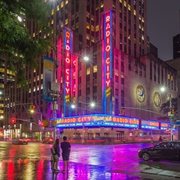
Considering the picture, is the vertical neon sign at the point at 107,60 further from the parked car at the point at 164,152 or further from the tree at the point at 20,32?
the tree at the point at 20,32

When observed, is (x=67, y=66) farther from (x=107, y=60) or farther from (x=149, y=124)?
(x=149, y=124)

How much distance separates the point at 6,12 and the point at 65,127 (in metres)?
70.9

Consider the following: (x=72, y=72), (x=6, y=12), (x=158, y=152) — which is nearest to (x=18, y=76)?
(x=6, y=12)

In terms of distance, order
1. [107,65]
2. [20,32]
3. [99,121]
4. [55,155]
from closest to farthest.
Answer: [20,32]
[55,155]
[99,121]
[107,65]

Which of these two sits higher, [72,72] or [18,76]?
→ [72,72]

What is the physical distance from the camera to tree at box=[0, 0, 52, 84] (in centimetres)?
718

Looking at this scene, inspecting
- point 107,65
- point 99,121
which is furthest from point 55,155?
point 107,65

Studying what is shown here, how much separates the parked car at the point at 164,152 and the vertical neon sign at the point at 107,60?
43.6 metres

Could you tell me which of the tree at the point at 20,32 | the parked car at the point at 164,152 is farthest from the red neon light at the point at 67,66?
the tree at the point at 20,32

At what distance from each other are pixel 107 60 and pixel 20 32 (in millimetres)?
59896

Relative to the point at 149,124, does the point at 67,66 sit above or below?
above

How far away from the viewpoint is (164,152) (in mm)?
22000

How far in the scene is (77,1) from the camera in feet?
331

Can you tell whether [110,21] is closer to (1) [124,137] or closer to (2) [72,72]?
(2) [72,72]
